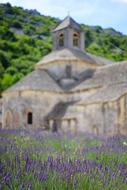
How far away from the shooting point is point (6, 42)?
74.7 metres

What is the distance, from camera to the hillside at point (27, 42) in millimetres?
64375

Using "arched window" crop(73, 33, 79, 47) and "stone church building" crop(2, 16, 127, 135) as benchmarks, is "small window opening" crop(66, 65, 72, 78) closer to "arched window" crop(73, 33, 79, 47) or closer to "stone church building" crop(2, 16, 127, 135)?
"stone church building" crop(2, 16, 127, 135)

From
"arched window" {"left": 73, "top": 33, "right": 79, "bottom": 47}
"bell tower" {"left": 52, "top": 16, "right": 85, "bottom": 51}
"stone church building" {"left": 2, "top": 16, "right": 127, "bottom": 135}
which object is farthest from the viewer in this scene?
"arched window" {"left": 73, "top": 33, "right": 79, "bottom": 47}

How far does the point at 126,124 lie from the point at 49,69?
10.7 meters

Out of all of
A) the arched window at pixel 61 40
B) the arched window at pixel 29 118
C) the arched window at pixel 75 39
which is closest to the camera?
the arched window at pixel 29 118

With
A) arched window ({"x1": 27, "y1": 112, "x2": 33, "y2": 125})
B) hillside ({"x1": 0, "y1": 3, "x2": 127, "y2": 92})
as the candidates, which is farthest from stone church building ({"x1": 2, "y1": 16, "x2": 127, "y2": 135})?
hillside ({"x1": 0, "y1": 3, "x2": 127, "y2": 92})

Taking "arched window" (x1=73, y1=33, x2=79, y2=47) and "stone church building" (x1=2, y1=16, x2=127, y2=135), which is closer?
"stone church building" (x1=2, y1=16, x2=127, y2=135)

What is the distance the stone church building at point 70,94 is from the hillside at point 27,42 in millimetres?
19859

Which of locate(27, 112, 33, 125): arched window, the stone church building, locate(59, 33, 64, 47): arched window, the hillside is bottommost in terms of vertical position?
locate(27, 112, 33, 125): arched window

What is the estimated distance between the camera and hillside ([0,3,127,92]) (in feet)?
211

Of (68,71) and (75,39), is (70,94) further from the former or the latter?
(75,39)

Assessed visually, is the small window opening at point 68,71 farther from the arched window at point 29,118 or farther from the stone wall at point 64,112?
the arched window at point 29,118

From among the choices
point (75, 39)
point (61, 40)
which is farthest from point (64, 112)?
point (75, 39)

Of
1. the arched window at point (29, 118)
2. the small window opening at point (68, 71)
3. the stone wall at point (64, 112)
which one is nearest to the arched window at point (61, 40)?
the small window opening at point (68, 71)
